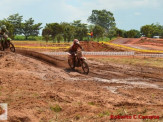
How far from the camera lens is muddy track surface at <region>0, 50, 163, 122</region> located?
6986 millimetres

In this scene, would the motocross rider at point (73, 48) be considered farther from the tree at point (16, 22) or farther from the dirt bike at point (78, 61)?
the tree at point (16, 22)

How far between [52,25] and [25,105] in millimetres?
53845

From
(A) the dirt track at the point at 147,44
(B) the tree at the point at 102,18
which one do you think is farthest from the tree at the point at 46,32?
(B) the tree at the point at 102,18

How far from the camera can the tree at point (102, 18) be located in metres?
126

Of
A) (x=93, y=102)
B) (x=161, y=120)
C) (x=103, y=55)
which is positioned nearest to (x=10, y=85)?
(x=93, y=102)

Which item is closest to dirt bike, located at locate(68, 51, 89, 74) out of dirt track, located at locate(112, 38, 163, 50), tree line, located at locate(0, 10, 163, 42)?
dirt track, located at locate(112, 38, 163, 50)

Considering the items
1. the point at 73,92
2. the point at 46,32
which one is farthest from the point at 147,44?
the point at 73,92

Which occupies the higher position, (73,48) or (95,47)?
(73,48)

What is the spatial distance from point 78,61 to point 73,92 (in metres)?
5.24

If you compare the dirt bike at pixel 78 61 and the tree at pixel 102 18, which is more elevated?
the tree at pixel 102 18

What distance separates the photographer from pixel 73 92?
966 cm

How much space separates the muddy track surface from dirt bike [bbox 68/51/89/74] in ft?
1.22

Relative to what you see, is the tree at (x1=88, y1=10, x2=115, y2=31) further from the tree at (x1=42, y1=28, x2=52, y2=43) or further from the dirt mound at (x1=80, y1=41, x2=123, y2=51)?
the dirt mound at (x1=80, y1=41, x2=123, y2=51)

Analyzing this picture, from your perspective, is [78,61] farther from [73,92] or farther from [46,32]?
[46,32]
